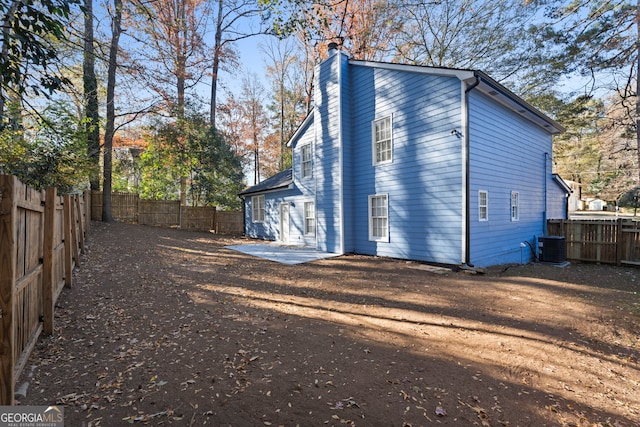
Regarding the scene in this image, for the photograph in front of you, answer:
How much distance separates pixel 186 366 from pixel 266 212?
13466 mm

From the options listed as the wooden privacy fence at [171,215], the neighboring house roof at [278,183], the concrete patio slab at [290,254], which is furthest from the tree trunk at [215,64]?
the concrete patio slab at [290,254]

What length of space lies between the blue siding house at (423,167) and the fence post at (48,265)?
28.0 ft

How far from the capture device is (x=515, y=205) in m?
10.9

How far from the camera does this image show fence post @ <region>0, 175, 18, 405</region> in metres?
2.18

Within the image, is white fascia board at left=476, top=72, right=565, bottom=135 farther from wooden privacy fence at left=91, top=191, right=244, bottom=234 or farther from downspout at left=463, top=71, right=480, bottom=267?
wooden privacy fence at left=91, top=191, right=244, bottom=234

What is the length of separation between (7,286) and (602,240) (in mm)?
14355

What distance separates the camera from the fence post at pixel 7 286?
7.17ft

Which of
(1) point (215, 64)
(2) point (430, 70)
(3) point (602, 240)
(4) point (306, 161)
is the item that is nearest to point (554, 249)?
(3) point (602, 240)

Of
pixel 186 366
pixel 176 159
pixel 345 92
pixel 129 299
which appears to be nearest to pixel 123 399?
pixel 186 366

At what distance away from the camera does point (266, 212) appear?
1653 cm

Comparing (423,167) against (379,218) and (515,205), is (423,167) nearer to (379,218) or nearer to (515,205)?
(379,218)

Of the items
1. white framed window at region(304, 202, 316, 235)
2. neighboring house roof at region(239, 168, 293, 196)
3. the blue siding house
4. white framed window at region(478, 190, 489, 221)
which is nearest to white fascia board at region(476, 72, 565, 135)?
the blue siding house

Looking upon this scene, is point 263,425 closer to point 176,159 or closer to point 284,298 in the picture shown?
point 284,298

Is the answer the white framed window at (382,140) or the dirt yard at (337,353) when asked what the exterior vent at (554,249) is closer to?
the dirt yard at (337,353)
